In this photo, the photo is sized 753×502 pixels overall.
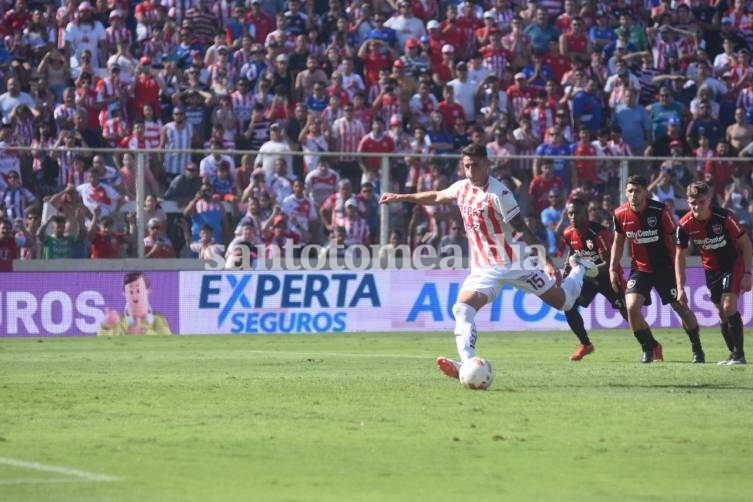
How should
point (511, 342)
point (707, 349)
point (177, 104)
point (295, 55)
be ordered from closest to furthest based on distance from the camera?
point (707, 349), point (511, 342), point (177, 104), point (295, 55)

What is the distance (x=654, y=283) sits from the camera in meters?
16.5

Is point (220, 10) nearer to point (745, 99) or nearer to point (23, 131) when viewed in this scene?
→ point (23, 131)

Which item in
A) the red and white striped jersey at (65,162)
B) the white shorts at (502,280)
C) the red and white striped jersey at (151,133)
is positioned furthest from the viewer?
the red and white striped jersey at (151,133)

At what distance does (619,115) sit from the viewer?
2797cm

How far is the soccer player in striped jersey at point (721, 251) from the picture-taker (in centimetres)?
1598

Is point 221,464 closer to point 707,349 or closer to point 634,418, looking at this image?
point 634,418

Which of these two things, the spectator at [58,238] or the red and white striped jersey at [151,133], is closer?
the spectator at [58,238]

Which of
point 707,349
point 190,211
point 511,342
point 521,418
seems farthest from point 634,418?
point 190,211

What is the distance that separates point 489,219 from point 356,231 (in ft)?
34.5

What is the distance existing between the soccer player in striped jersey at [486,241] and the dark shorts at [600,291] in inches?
179

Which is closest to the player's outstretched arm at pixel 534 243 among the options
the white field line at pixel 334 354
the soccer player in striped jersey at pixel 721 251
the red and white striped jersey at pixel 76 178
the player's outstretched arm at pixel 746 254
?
the soccer player in striped jersey at pixel 721 251

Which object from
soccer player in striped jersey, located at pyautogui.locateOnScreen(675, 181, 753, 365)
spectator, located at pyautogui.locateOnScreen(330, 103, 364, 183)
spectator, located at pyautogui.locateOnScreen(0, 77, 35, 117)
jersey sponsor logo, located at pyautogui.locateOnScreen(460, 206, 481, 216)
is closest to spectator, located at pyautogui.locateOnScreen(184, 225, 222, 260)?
spectator, located at pyautogui.locateOnScreen(330, 103, 364, 183)

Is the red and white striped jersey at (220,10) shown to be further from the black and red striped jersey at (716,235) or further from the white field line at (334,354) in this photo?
the black and red striped jersey at (716,235)

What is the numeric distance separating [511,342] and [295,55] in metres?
9.14
